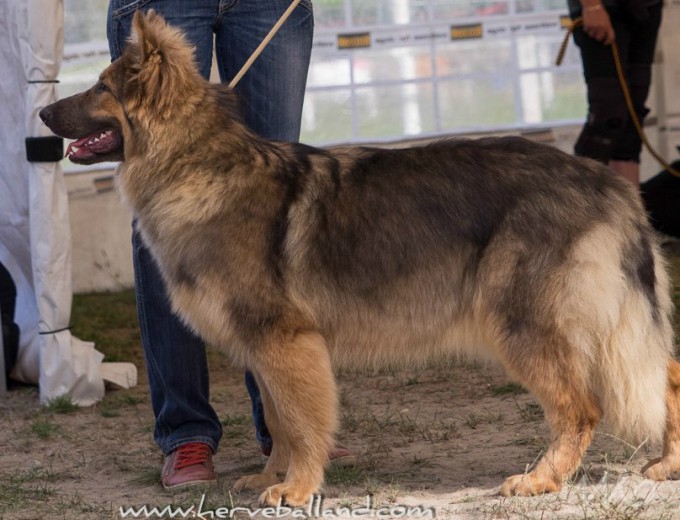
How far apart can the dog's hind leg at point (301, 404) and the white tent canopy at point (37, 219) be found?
213cm

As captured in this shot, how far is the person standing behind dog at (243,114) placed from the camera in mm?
3920

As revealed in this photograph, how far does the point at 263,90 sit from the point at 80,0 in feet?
13.0

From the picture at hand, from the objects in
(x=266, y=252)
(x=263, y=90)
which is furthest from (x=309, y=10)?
(x=266, y=252)

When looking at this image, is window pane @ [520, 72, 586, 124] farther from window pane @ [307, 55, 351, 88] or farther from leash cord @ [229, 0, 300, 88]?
leash cord @ [229, 0, 300, 88]

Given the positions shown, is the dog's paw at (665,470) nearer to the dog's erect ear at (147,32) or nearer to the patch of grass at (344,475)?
the patch of grass at (344,475)

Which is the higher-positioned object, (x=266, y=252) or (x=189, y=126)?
(x=189, y=126)

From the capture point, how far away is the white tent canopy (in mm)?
5195

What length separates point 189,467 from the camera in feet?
12.9

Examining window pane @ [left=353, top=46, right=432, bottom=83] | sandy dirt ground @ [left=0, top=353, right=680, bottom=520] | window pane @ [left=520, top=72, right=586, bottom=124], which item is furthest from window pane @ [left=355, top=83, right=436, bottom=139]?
sandy dirt ground @ [left=0, top=353, right=680, bottom=520]

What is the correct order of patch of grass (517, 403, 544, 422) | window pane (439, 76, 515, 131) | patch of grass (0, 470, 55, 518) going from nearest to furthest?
patch of grass (0, 470, 55, 518) → patch of grass (517, 403, 544, 422) → window pane (439, 76, 515, 131)

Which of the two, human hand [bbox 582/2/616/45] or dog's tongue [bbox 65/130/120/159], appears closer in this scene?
dog's tongue [bbox 65/130/120/159]

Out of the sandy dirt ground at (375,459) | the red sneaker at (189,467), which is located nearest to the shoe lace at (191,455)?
the red sneaker at (189,467)

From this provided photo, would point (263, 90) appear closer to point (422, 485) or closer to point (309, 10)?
point (309, 10)

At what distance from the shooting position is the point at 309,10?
411cm
